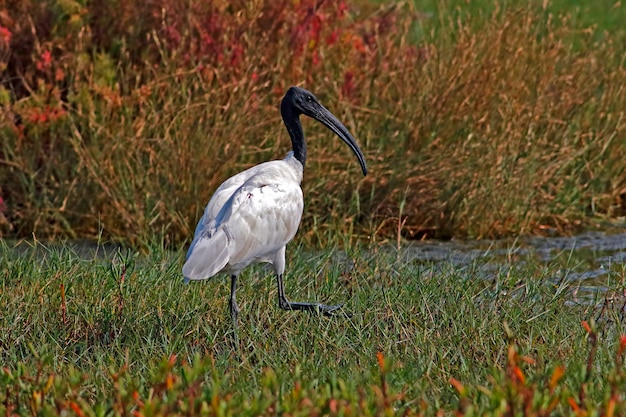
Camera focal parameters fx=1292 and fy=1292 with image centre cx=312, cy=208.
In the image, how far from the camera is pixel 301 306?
17.5ft

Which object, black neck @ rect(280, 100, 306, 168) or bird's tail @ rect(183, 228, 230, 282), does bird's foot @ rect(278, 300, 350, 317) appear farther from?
black neck @ rect(280, 100, 306, 168)

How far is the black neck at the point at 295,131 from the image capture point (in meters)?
6.01

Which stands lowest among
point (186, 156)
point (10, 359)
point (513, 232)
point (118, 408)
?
point (513, 232)

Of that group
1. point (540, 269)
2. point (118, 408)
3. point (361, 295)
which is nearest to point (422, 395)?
point (118, 408)

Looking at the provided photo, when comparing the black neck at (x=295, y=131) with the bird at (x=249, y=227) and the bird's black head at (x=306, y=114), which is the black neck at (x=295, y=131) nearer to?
the bird's black head at (x=306, y=114)

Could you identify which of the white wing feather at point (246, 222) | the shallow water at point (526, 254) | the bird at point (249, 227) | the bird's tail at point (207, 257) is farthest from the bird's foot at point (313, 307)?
the shallow water at point (526, 254)

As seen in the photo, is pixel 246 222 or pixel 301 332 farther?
pixel 246 222

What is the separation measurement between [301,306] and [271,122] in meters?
2.74

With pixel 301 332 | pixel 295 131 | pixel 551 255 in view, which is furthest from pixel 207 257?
pixel 551 255

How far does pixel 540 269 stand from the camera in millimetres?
6105

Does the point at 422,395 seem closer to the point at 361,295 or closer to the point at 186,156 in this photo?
the point at 361,295

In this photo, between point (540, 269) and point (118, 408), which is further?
point (540, 269)

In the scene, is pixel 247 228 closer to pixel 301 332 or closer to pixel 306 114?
pixel 301 332

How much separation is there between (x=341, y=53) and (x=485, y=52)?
94 cm
